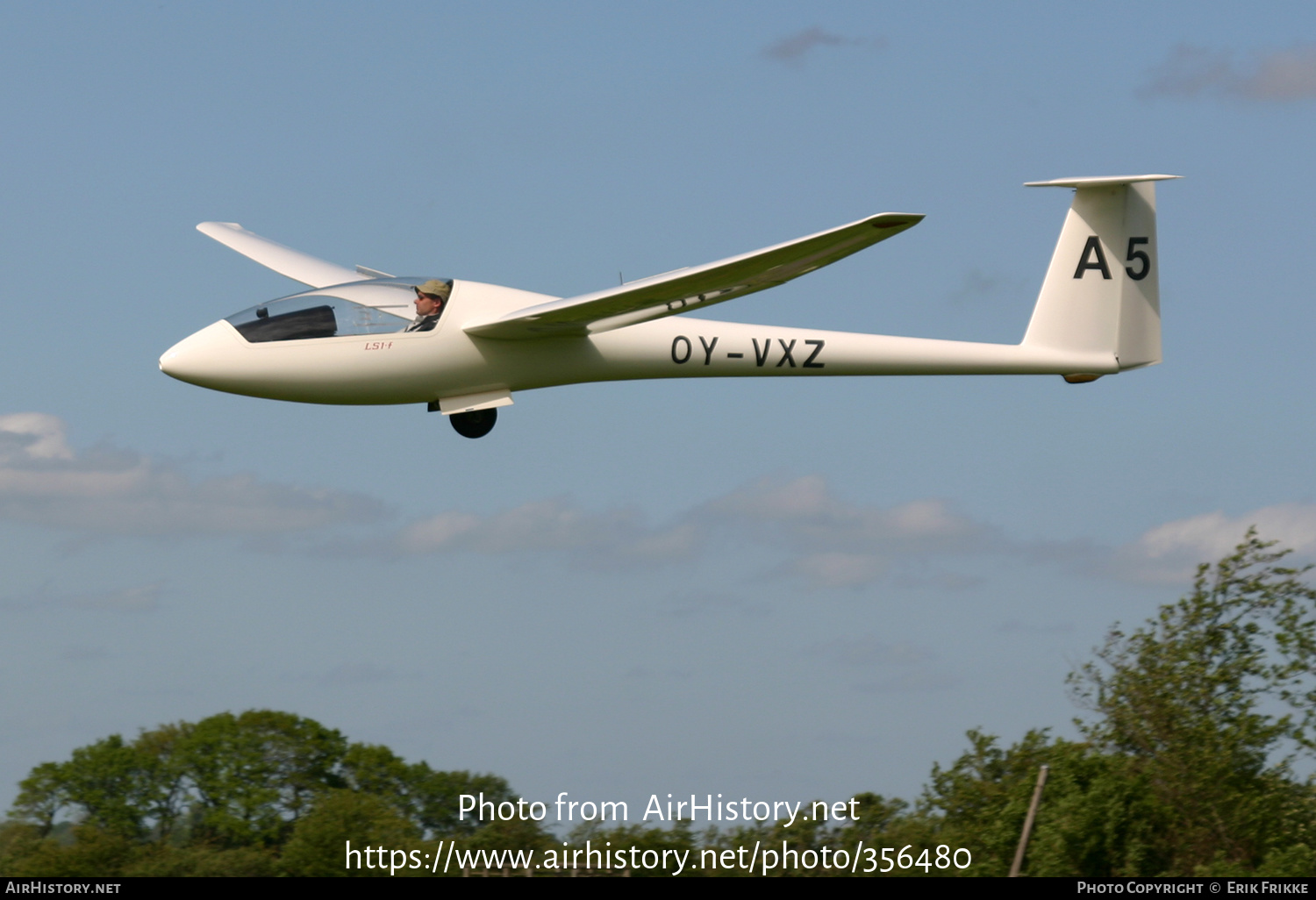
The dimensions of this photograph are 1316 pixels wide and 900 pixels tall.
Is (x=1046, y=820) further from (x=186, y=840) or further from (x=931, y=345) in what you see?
(x=186, y=840)

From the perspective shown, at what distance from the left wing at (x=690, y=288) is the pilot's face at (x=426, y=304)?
423mm

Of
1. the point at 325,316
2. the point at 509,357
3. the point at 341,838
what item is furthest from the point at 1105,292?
the point at 341,838

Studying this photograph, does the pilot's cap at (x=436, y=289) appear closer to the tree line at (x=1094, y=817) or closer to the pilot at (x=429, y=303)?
the pilot at (x=429, y=303)

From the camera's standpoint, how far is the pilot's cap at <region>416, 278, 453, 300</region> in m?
14.9

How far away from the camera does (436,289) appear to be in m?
14.9

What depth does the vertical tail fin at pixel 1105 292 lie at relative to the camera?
17297mm

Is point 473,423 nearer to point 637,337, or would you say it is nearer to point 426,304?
Answer: point 426,304

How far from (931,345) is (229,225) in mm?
12561

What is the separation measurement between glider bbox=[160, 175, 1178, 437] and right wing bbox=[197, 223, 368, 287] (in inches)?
167

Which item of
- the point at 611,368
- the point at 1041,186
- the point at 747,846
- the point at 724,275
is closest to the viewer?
the point at 724,275

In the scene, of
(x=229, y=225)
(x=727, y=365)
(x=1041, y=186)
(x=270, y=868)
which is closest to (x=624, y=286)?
(x=727, y=365)

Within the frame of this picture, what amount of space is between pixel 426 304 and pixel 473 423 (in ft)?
5.91

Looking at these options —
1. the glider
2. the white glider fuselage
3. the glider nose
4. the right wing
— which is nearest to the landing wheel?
the glider

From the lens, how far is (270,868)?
44312 mm
